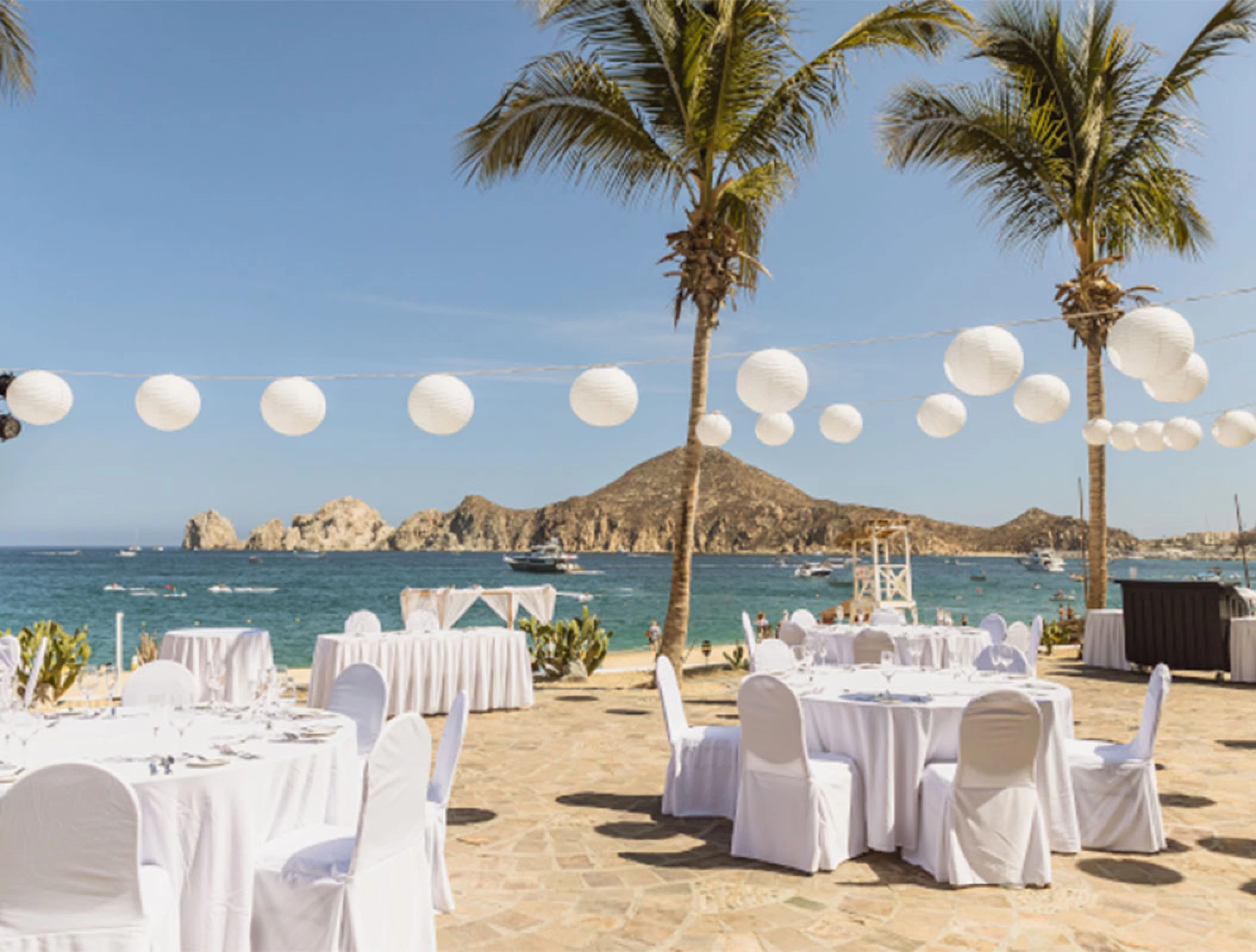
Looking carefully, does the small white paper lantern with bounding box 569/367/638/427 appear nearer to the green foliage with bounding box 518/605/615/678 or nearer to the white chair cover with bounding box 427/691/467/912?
the white chair cover with bounding box 427/691/467/912

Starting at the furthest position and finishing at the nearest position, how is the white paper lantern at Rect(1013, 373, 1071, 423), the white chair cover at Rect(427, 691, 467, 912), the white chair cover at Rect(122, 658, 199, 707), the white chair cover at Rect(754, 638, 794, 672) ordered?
the white paper lantern at Rect(1013, 373, 1071, 423)
the white chair cover at Rect(754, 638, 794, 672)
the white chair cover at Rect(122, 658, 199, 707)
the white chair cover at Rect(427, 691, 467, 912)

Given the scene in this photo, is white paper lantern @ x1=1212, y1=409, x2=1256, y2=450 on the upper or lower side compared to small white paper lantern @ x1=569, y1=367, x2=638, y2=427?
upper

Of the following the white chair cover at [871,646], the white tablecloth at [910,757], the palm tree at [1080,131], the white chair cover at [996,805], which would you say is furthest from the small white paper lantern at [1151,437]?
the white chair cover at [996,805]

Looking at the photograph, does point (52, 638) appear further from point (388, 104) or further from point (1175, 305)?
point (1175, 305)

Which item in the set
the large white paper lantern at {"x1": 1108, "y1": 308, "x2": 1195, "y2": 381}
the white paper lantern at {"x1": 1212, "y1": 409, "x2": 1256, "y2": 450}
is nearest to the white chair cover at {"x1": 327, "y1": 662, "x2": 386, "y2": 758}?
the large white paper lantern at {"x1": 1108, "y1": 308, "x2": 1195, "y2": 381}

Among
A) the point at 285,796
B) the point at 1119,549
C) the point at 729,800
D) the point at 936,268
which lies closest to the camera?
the point at 285,796

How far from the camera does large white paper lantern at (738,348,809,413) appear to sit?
6719mm

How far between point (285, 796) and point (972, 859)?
326 cm

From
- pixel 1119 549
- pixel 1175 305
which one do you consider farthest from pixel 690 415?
pixel 1119 549

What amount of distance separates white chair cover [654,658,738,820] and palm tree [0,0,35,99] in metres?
11.1

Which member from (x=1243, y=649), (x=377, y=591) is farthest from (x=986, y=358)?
(x=377, y=591)

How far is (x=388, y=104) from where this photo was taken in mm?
13008

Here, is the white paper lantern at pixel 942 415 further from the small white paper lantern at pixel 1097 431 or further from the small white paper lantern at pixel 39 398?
the small white paper lantern at pixel 39 398

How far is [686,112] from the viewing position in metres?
9.50
